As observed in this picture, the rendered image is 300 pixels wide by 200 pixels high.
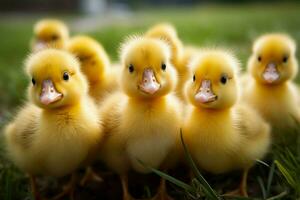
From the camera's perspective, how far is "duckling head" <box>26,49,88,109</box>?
1.80m

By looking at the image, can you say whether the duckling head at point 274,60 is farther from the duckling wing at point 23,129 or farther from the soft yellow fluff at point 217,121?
the duckling wing at point 23,129

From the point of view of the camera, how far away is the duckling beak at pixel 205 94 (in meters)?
1.81

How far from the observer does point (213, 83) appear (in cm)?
185

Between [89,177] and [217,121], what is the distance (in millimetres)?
772

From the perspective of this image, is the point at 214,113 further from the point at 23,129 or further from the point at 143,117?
the point at 23,129

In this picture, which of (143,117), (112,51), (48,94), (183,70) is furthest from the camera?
(112,51)

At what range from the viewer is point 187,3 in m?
18.9

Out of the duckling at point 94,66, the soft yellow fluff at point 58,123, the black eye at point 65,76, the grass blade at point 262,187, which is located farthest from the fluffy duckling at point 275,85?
the black eye at point 65,76

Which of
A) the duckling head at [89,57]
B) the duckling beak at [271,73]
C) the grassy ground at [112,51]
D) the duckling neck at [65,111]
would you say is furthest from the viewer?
the duckling head at [89,57]

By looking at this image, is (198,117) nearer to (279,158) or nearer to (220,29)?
(279,158)

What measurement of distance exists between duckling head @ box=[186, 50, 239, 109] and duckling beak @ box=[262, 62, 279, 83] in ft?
1.13

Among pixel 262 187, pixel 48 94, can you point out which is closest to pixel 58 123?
pixel 48 94

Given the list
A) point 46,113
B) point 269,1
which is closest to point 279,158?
point 46,113

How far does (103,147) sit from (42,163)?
280mm
